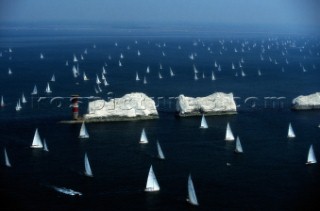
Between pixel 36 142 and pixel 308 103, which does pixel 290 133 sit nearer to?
pixel 308 103

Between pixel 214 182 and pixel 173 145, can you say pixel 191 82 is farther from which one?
pixel 214 182

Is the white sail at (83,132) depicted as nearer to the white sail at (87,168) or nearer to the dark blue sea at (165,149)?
the dark blue sea at (165,149)

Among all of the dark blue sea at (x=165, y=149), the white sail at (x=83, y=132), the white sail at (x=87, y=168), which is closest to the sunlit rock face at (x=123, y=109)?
the dark blue sea at (x=165, y=149)

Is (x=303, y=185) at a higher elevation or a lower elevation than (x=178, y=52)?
lower

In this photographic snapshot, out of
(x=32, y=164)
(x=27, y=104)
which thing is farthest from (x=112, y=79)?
(x=32, y=164)

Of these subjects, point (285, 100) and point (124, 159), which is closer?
point (124, 159)

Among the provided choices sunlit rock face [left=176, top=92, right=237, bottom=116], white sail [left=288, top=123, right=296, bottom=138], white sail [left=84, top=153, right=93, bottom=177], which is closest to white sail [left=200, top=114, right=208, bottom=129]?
sunlit rock face [left=176, top=92, right=237, bottom=116]

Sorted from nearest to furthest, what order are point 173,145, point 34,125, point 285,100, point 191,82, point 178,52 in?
1. point 173,145
2. point 34,125
3. point 285,100
4. point 191,82
5. point 178,52
